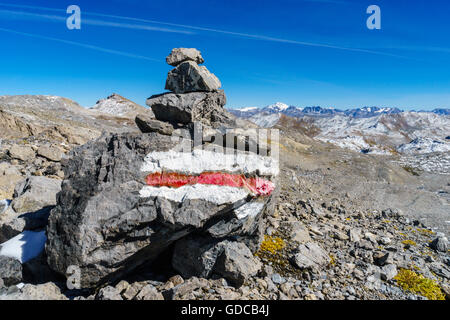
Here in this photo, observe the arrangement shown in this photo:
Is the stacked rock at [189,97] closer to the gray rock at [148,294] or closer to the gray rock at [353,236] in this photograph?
the gray rock at [148,294]

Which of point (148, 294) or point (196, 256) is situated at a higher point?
point (196, 256)

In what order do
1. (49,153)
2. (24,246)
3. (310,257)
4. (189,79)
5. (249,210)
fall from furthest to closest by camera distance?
(49,153)
(189,79)
(310,257)
(24,246)
(249,210)

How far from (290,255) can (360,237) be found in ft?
17.3

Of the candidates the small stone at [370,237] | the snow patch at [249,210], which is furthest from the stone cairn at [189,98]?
the small stone at [370,237]

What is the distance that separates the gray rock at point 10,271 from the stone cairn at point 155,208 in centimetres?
136

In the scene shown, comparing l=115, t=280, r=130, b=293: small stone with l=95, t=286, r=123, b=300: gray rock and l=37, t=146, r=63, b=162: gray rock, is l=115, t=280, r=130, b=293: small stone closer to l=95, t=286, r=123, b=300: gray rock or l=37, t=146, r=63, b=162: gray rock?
l=95, t=286, r=123, b=300: gray rock

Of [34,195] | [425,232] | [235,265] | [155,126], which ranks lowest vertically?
[425,232]

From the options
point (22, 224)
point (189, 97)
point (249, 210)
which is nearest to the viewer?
point (249, 210)

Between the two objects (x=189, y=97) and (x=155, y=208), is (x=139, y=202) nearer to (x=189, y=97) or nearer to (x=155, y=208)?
(x=155, y=208)

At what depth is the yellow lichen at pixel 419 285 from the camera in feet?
29.2

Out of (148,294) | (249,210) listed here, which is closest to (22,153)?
(148,294)

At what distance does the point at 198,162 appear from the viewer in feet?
27.7

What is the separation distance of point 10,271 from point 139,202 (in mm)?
4786
